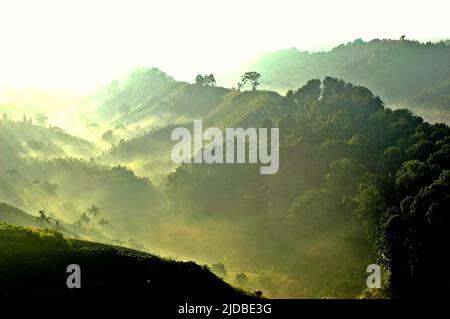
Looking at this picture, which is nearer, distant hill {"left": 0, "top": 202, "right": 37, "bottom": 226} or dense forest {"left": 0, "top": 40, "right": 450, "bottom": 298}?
dense forest {"left": 0, "top": 40, "right": 450, "bottom": 298}

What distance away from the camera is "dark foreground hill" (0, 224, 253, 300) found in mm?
51562

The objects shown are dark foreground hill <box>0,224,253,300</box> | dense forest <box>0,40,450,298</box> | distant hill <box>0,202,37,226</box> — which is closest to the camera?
dark foreground hill <box>0,224,253,300</box>

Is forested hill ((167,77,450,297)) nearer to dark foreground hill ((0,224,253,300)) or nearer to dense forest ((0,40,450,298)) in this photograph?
dense forest ((0,40,450,298))

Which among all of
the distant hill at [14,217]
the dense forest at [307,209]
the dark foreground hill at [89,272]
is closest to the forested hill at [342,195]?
the dense forest at [307,209]

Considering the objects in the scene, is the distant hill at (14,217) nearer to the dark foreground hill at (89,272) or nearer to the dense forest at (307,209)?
the dense forest at (307,209)

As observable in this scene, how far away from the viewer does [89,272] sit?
56875 millimetres

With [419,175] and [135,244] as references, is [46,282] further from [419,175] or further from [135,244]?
[135,244]

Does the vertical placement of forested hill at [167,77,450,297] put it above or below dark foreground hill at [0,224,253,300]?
above

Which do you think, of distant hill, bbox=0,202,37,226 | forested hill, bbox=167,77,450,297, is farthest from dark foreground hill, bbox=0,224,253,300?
distant hill, bbox=0,202,37,226

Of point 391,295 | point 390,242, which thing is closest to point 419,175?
point 390,242

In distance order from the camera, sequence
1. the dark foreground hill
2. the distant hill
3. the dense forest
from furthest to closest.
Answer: the distant hill < the dense forest < the dark foreground hill

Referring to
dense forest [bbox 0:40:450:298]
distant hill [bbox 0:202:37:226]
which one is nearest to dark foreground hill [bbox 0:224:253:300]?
dense forest [bbox 0:40:450:298]

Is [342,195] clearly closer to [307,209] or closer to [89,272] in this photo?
[307,209]

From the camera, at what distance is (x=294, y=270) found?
387 ft
